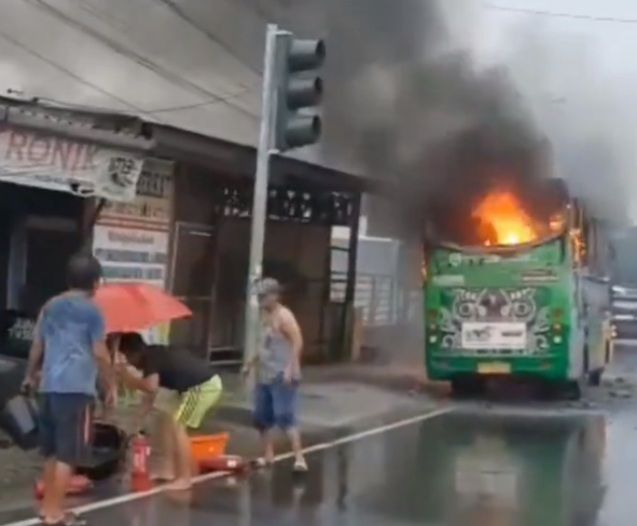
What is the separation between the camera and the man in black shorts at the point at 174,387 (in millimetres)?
10188

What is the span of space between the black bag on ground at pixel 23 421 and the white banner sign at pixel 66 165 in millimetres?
3794

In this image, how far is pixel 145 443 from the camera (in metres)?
10.3

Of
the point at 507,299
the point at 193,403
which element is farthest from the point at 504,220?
the point at 193,403

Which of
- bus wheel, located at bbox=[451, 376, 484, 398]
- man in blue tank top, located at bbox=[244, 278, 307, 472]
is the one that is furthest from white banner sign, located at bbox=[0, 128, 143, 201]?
bus wheel, located at bbox=[451, 376, 484, 398]

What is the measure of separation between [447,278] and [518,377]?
1.90 meters

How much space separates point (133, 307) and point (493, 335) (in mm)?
9668

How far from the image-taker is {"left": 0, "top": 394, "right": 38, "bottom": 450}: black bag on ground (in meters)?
9.13

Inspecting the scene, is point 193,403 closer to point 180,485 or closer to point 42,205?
point 180,485

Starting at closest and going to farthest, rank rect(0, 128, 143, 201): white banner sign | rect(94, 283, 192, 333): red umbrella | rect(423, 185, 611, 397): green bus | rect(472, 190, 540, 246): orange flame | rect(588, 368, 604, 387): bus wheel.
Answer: rect(94, 283, 192, 333): red umbrella → rect(0, 128, 143, 201): white banner sign → rect(423, 185, 611, 397): green bus → rect(472, 190, 540, 246): orange flame → rect(588, 368, 604, 387): bus wheel

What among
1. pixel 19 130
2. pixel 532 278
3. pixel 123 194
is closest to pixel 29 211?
pixel 123 194

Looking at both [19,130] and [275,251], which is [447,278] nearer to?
[275,251]

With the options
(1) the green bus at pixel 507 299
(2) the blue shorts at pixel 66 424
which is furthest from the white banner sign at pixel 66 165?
(1) the green bus at pixel 507 299

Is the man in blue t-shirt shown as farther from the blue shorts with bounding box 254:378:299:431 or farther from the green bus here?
the green bus

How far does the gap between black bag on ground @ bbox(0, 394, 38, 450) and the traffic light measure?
15.5ft
